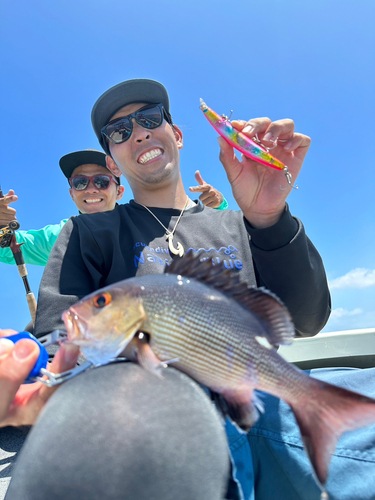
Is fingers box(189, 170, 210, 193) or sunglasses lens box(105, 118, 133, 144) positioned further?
fingers box(189, 170, 210, 193)

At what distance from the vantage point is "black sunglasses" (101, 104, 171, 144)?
2957 mm

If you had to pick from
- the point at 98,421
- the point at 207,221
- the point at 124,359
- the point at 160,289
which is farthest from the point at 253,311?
the point at 207,221

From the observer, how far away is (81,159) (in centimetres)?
538

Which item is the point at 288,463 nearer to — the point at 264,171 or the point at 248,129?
the point at 264,171

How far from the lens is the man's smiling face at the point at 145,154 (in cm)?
291

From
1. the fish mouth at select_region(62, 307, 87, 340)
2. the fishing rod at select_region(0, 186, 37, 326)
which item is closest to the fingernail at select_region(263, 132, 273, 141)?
the fish mouth at select_region(62, 307, 87, 340)

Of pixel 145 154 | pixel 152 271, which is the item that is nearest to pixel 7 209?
pixel 145 154

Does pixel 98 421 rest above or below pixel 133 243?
below

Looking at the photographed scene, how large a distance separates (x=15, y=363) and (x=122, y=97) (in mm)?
2746

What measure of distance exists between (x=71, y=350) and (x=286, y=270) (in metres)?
1.50

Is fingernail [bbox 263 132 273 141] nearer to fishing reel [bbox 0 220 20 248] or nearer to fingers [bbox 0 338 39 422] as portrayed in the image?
fingers [bbox 0 338 39 422]

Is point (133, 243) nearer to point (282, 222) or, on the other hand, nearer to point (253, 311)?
point (282, 222)

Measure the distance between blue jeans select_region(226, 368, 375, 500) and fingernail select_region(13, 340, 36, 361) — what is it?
3.35 ft

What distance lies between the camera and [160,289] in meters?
0.99
